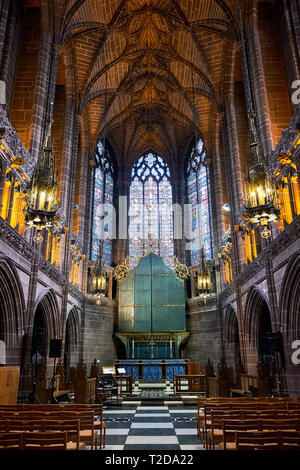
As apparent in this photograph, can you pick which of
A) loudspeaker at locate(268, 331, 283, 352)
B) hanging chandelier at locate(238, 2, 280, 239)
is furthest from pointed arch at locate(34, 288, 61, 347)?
hanging chandelier at locate(238, 2, 280, 239)

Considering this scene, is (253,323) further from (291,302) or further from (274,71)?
(274,71)

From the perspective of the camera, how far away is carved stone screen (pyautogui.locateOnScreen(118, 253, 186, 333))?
2119 centimetres

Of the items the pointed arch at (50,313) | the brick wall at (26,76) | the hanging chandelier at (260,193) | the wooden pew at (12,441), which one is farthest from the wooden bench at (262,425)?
the brick wall at (26,76)

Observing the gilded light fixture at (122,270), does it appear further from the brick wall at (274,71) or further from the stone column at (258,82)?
the brick wall at (274,71)

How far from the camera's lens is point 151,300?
21750 mm

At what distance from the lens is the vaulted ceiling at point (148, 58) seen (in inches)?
698

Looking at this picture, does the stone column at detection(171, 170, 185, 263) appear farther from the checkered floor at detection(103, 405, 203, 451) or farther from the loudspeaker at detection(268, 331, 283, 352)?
the loudspeaker at detection(268, 331, 283, 352)

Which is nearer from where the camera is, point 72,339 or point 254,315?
→ point 254,315

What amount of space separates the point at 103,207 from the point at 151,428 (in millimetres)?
19047

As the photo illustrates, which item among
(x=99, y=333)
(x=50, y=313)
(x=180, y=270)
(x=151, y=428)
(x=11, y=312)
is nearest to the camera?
(x=151, y=428)

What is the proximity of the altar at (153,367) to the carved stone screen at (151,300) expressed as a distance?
302 centimetres

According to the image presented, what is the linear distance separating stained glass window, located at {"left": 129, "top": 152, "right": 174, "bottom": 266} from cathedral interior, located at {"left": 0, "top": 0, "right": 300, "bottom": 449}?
111mm

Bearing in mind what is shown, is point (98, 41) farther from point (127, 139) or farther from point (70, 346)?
point (70, 346)

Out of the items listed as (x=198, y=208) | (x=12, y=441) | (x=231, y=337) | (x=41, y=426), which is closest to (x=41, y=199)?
(x=41, y=426)
